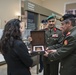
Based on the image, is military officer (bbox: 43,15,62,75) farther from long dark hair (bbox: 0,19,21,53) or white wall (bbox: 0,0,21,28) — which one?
white wall (bbox: 0,0,21,28)

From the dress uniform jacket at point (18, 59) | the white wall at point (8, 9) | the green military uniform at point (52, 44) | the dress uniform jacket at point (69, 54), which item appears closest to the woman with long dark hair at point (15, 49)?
the dress uniform jacket at point (18, 59)

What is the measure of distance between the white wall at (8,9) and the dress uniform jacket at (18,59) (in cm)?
512

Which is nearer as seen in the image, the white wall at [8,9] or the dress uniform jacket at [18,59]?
the dress uniform jacket at [18,59]

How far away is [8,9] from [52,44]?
4592 mm

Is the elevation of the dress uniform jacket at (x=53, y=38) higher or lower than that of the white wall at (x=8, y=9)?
lower

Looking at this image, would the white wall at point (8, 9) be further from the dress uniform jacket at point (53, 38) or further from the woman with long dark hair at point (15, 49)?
the woman with long dark hair at point (15, 49)

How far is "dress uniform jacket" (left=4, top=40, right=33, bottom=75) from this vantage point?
1677 millimetres

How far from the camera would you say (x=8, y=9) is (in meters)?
6.86

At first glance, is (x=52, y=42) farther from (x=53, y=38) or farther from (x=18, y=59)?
(x=18, y=59)

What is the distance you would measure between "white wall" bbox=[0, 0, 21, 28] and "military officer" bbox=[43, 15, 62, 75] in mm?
4152

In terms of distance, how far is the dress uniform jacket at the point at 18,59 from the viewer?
66.0 inches

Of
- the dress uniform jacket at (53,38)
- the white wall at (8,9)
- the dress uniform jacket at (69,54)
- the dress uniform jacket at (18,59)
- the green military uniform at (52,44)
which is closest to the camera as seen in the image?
the dress uniform jacket at (18,59)

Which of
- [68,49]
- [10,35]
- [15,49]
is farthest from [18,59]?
[68,49]

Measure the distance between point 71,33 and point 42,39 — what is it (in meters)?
0.83
